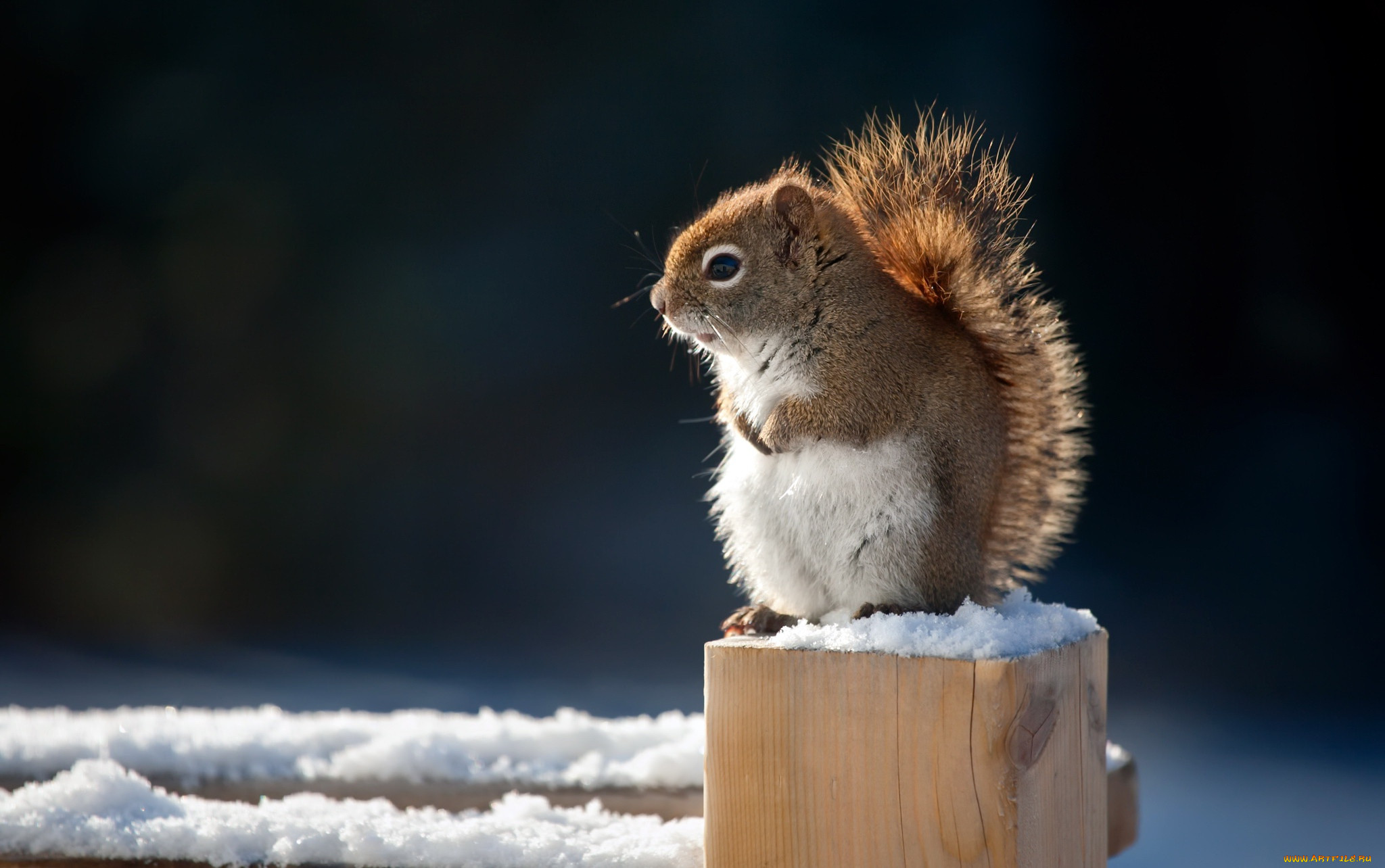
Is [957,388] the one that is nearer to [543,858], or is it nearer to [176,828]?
[543,858]

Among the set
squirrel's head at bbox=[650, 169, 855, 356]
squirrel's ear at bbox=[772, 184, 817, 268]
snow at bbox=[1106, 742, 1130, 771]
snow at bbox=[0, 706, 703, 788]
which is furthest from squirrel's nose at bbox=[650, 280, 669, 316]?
snow at bbox=[1106, 742, 1130, 771]

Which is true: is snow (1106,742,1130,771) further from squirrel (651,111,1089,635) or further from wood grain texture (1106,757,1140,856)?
squirrel (651,111,1089,635)

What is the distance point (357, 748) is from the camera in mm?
2314

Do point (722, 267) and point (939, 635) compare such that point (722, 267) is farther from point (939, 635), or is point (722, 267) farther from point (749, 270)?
point (939, 635)

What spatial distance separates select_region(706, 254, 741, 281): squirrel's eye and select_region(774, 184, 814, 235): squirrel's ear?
9cm

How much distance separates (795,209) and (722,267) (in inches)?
5.4

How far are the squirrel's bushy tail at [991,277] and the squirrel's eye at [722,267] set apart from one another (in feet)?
0.76

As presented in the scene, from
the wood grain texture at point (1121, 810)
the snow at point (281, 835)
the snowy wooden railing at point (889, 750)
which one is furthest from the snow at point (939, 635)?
the wood grain texture at point (1121, 810)

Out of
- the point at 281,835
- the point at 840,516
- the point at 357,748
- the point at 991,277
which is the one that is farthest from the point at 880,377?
the point at 357,748

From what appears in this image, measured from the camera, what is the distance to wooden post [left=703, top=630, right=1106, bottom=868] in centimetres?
133

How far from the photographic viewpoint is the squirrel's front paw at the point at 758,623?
1.74 meters

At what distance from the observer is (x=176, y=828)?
1.63 m

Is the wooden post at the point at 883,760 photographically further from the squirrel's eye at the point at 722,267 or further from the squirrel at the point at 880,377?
the squirrel's eye at the point at 722,267

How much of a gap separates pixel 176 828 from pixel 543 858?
→ 0.55 meters
